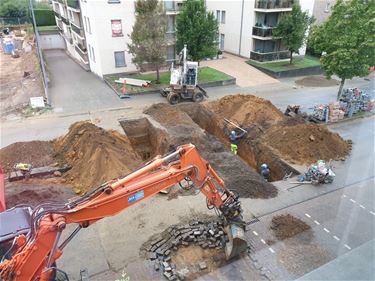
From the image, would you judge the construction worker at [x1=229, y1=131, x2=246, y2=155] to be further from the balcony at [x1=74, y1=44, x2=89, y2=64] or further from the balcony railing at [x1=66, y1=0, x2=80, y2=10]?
the balcony railing at [x1=66, y1=0, x2=80, y2=10]

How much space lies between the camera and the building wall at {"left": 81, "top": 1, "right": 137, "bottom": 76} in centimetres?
2734

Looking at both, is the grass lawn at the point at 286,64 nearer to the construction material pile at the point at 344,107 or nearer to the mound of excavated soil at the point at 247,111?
the construction material pile at the point at 344,107

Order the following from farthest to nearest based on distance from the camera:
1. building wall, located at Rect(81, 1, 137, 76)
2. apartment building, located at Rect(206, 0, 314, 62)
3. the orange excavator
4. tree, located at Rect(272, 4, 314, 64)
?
1. apartment building, located at Rect(206, 0, 314, 62)
2. tree, located at Rect(272, 4, 314, 64)
3. building wall, located at Rect(81, 1, 137, 76)
4. the orange excavator

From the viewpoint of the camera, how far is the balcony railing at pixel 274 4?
3203 cm

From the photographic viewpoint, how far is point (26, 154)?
16.6 metres

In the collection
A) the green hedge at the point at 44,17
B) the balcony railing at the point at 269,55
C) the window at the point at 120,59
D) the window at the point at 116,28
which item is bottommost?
the balcony railing at the point at 269,55

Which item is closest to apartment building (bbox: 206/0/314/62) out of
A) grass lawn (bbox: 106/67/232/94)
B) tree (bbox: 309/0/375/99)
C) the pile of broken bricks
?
grass lawn (bbox: 106/67/232/94)

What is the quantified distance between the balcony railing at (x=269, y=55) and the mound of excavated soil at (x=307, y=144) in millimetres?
18381

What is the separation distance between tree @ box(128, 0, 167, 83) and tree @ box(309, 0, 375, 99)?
12250 mm

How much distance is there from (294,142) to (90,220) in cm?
1225

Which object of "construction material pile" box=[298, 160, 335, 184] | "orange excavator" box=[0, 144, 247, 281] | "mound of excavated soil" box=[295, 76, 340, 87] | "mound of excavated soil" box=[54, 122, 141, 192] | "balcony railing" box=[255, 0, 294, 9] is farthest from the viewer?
"balcony railing" box=[255, 0, 294, 9]

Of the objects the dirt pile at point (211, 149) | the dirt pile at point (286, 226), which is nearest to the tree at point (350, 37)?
the dirt pile at point (211, 149)

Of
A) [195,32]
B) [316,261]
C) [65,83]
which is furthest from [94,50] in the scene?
[316,261]

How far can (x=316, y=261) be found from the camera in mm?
10570
